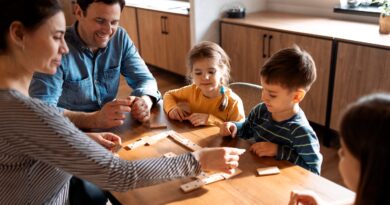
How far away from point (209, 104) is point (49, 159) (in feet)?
3.32

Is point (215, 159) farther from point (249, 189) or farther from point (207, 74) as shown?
point (207, 74)

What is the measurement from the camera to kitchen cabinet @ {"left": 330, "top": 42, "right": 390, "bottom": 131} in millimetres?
2914

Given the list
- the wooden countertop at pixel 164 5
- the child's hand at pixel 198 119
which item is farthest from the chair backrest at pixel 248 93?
the wooden countertop at pixel 164 5

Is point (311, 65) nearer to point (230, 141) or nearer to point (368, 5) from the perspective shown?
point (230, 141)

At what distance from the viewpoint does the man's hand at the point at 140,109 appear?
1879 mm

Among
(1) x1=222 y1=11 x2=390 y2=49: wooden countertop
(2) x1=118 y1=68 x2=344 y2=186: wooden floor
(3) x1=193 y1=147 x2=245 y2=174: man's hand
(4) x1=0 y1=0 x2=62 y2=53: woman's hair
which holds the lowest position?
(2) x1=118 y1=68 x2=344 y2=186: wooden floor

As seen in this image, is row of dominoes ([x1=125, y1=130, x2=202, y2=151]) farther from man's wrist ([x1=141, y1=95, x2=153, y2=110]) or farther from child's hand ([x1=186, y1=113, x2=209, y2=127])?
man's wrist ([x1=141, y1=95, x2=153, y2=110])

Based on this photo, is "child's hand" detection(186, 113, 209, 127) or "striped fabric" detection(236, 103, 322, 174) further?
"child's hand" detection(186, 113, 209, 127)

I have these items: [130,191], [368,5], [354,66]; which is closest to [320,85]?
[354,66]

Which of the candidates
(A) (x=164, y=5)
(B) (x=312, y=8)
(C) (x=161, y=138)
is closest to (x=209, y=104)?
(C) (x=161, y=138)

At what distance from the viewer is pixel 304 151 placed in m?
1.53

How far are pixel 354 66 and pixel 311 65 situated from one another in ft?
5.30

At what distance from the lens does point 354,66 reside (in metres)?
3.06

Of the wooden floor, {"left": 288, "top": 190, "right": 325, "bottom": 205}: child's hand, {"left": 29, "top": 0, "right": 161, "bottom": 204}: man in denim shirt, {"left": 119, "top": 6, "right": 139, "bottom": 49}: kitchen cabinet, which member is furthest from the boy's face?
{"left": 119, "top": 6, "right": 139, "bottom": 49}: kitchen cabinet
